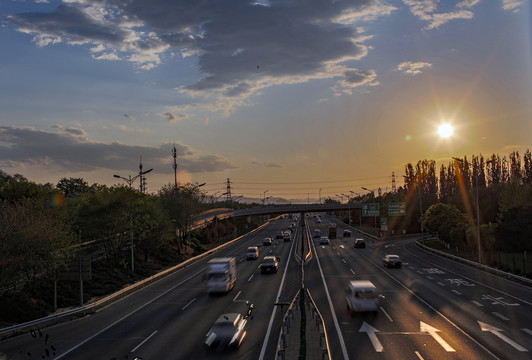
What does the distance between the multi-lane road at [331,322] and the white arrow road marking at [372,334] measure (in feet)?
0.18

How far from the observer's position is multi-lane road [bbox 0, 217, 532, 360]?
18.8 meters

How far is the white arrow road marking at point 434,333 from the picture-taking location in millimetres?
18547

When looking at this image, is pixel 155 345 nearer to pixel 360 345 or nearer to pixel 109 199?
pixel 360 345

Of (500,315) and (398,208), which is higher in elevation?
(398,208)

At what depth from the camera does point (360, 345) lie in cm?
1912

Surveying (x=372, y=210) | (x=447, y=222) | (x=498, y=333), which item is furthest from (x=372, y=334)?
(x=372, y=210)

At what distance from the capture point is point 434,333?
20.9 meters

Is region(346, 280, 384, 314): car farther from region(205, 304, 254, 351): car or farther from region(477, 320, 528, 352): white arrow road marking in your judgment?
region(205, 304, 254, 351): car

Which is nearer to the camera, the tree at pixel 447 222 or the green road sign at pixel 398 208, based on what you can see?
the tree at pixel 447 222

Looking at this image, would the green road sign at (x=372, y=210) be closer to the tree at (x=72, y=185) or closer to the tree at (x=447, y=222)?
the tree at (x=447, y=222)

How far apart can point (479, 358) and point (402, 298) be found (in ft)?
42.3

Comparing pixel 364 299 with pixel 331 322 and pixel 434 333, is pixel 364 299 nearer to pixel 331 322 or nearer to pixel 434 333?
pixel 331 322

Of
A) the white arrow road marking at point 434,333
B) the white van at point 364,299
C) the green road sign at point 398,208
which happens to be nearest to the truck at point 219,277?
the white van at point 364,299

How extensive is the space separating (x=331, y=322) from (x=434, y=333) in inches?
221
